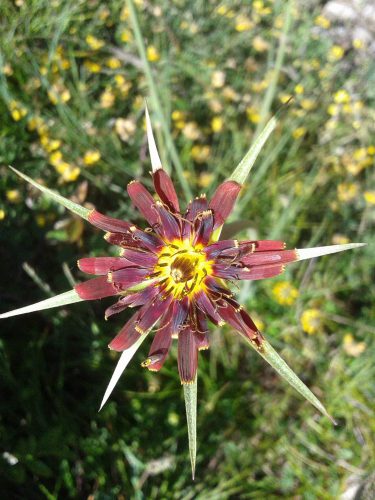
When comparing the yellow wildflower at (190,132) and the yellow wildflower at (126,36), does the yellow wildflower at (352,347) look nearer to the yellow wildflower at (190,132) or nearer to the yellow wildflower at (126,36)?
the yellow wildflower at (190,132)

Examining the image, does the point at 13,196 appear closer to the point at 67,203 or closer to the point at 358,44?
the point at 67,203

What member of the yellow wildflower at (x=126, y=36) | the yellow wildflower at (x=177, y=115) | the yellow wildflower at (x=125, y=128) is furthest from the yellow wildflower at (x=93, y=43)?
the yellow wildflower at (x=177, y=115)

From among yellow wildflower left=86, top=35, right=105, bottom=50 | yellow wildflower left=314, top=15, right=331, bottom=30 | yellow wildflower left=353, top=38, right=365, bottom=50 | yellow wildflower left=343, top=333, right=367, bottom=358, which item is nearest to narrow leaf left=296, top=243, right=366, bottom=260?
yellow wildflower left=343, top=333, right=367, bottom=358

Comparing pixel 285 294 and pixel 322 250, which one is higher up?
pixel 285 294

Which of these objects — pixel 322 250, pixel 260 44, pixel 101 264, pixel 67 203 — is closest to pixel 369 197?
pixel 260 44

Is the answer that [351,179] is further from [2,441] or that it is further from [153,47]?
[2,441]

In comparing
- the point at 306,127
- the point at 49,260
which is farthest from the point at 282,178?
the point at 49,260
